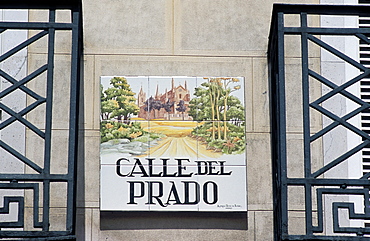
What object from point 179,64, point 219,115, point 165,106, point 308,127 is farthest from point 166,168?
point 308,127

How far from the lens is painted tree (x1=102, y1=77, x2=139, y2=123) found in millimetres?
6895

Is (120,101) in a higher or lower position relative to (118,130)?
higher

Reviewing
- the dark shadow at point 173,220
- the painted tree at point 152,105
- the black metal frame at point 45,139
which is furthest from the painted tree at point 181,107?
the black metal frame at point 45,139

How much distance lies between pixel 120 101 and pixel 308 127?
1.78m

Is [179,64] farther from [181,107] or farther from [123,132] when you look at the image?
[123,132]

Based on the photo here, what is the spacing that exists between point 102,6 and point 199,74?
114cm

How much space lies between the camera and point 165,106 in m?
6.95

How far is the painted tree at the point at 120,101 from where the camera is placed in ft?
22.6

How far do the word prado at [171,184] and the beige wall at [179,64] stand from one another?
0.49 feet

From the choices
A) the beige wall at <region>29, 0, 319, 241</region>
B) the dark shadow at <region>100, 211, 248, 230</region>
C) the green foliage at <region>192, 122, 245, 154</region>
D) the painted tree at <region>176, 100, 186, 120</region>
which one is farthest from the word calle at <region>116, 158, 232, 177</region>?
the painted tree at <region>176, 100, 186, 120</region>

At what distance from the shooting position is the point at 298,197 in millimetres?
6859

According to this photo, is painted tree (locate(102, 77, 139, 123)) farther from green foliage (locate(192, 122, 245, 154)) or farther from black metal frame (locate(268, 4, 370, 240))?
black metal frame (locate(268, 4, 370, 240))

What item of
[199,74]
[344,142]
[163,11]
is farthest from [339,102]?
[163,11]

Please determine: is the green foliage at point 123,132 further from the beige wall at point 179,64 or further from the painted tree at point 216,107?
the painted tree at point 216,107
